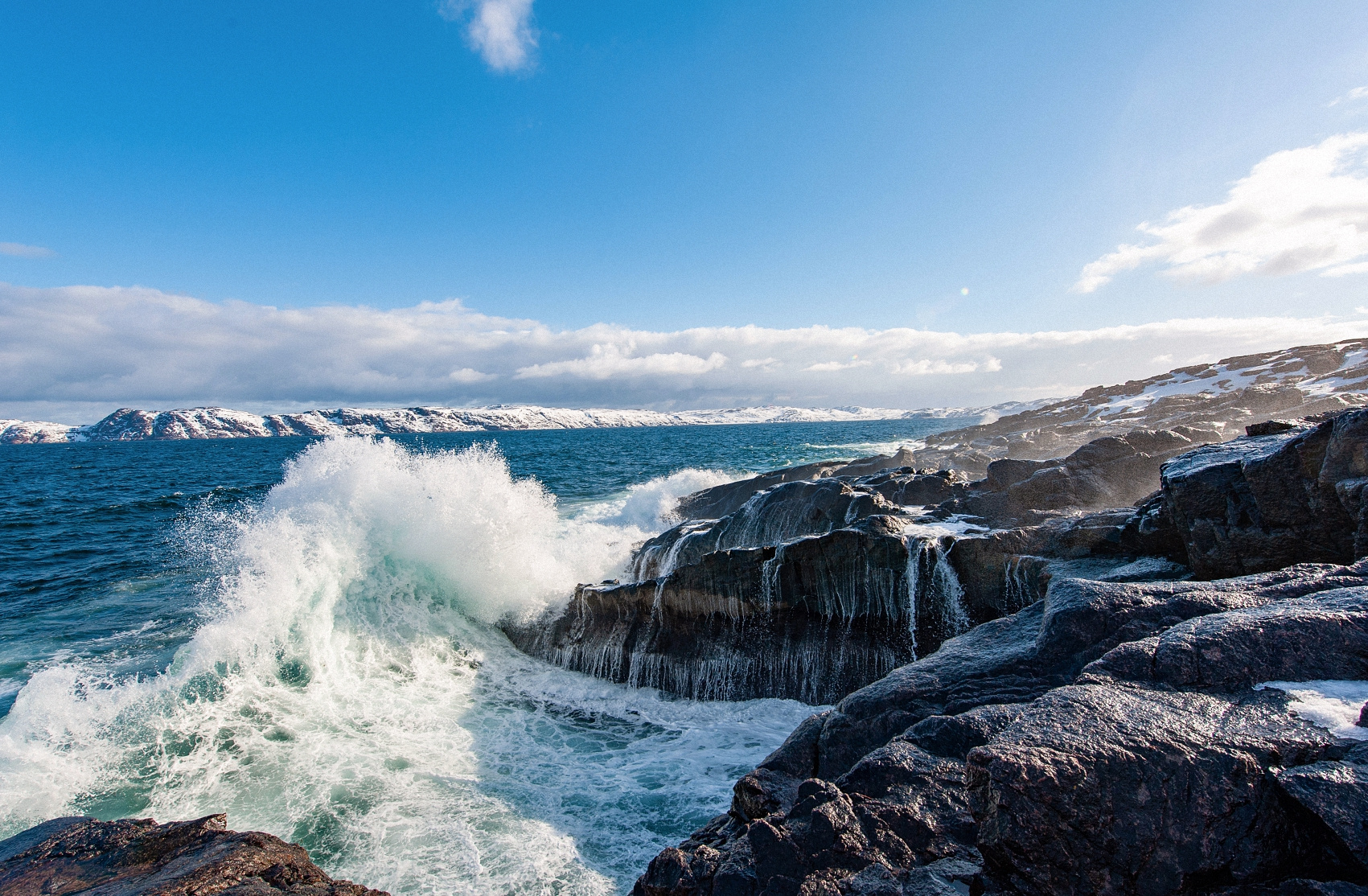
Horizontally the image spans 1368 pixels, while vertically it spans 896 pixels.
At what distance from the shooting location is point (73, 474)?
183 feet

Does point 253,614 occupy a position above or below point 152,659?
above

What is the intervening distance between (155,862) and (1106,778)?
8479 mm

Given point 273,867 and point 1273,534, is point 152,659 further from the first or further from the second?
point 1273,534

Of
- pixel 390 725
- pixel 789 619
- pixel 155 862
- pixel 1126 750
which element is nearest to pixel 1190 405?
pixel 789 619

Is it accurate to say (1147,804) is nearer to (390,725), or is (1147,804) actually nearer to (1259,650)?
(1259,650)

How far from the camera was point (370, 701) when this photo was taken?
38.4ft

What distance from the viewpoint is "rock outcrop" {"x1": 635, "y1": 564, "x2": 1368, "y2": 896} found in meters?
3.10

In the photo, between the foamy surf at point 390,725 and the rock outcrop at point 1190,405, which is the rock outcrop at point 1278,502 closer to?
the foamy surf at point 390,725

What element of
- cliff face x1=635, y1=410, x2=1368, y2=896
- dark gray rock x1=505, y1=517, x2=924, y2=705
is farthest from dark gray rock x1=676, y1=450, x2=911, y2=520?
cliff face x1=635, y1=410, x2=1368, y2=896

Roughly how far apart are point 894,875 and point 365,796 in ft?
26.8

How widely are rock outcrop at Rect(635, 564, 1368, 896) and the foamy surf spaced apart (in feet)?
11.4

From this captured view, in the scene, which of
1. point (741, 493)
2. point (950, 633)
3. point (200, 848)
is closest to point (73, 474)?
point (741, 493)

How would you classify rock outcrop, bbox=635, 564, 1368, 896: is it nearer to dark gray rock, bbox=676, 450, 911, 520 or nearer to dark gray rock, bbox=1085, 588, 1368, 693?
Answer: dark gray rock, bbox=1085, 588, 1368, 693

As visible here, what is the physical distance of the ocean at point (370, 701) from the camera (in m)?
7.92
